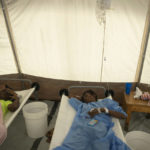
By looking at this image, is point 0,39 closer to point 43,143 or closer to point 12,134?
point 12,134

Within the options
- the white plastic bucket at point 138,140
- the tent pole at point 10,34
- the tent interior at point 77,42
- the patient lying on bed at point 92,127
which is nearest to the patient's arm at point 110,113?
the patient lying on bed at point 92,127

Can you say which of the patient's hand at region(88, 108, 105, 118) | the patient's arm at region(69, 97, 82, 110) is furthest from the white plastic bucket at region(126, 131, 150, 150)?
the patient's arm at region(69, 97, 82, 110)

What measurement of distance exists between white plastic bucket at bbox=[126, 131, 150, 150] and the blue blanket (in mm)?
253

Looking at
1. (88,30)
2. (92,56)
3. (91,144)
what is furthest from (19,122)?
(88,30)

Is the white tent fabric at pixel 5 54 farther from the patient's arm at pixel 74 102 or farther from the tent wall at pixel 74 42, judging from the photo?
the patient's arm at pixel 74 102

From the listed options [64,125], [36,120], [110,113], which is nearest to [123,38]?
[110,113]

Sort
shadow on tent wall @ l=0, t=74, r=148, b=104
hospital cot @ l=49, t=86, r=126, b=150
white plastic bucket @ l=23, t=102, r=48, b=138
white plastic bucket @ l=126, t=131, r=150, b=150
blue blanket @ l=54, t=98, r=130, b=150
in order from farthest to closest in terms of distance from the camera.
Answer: shadow on tent wall @ l=0, t=74, r=148, b=104 → white plastic bucket @ l=23, t=102, r=48, b=138 → white plastic bucket @ l=126, t=131, r=150, b=150 → hospital cot @ l=49, t=86, r=126, b=150 → blue blanket @ l=54, t=98, r=130, b=150

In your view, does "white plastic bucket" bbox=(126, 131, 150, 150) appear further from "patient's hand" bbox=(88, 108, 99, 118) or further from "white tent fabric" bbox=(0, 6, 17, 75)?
"white tent fabric" bbox=(0, 6, 17, 75)

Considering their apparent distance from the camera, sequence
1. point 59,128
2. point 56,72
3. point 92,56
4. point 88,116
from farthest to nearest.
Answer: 1. point 56,72
2. point 92,56
3. point 88,116
4. point 59,128

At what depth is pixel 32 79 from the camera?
2.51 m

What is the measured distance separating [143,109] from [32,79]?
182cm

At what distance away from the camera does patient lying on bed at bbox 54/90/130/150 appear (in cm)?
122

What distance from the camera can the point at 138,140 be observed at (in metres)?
1.54

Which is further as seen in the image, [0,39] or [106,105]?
[0,39]
